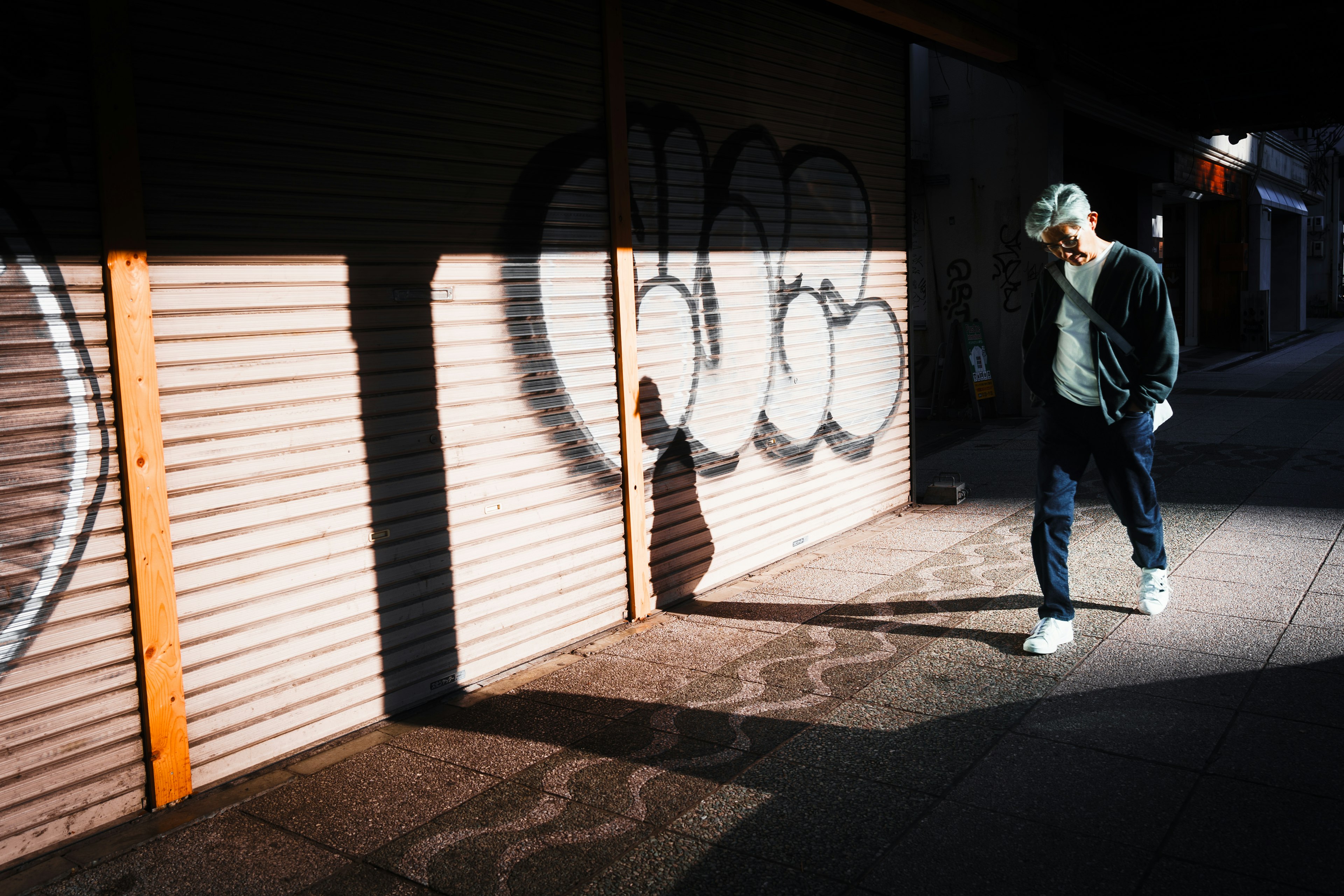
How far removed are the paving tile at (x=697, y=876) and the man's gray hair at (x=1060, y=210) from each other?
276cm

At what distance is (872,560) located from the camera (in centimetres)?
626

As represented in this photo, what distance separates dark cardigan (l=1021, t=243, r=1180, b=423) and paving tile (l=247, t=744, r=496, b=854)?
297 centimetres

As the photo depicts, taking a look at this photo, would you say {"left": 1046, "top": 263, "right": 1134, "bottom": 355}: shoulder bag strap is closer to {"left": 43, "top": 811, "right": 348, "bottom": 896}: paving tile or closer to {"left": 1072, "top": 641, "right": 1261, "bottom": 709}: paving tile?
{"left": 1072, "top": 641, "right": 1261, "bottom": 709}: paving tile

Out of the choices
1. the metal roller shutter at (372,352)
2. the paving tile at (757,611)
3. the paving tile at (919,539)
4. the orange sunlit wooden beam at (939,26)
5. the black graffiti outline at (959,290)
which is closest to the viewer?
the metal roller shutter at (372,352)

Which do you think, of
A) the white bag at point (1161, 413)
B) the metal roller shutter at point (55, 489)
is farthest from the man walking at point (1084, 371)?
the metal roller shutter at point (55, 489)

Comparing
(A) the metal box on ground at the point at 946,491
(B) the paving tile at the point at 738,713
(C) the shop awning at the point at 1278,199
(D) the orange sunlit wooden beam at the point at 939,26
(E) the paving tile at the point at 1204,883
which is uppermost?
(C) the shop awning at the point at 1278,199

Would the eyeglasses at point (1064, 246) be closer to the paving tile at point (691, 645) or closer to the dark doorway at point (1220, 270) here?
the paving tile at point (691, 645)

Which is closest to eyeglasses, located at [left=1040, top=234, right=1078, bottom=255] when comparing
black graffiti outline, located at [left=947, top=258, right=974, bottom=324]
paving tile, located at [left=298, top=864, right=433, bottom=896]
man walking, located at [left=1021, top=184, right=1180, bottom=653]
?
man walking, located at [left=1021, top=184, right=1180, bottom=653]

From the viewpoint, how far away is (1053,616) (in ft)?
15.0

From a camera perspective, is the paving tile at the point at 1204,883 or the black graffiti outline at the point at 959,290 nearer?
the paving tile at the point at 1204,883

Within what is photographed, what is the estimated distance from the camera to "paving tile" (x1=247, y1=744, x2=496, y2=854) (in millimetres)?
3238

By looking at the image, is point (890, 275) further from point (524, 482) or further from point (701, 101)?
point (524, 482)

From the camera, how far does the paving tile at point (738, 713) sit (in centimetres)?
380

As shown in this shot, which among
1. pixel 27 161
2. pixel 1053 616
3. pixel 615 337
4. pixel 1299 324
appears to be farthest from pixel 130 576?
pixel 1299 324
